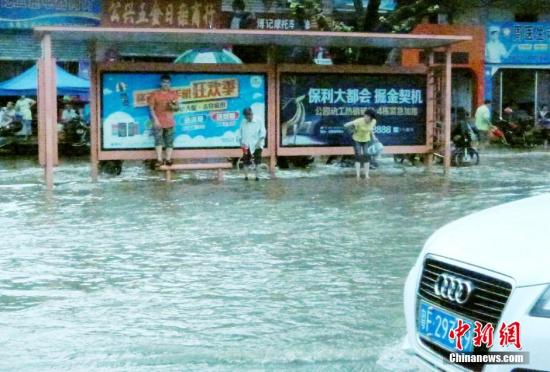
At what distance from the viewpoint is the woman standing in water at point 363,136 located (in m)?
16.6

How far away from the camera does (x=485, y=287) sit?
3.80 m

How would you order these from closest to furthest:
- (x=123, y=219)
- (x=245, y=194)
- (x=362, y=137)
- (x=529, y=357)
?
(x=529, y=357)
(x=123, y=219)
(x=245, y=194)
(x=362, y=137)

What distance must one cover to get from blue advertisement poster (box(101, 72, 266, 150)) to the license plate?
40.6 feet

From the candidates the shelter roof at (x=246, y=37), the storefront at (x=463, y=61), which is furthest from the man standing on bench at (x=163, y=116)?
the storefront at (x=463, y=61)

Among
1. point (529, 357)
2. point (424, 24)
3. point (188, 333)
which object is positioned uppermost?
point (424, 24)

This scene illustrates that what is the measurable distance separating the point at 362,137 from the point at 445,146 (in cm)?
198

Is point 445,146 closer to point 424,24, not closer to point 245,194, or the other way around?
point 245,194

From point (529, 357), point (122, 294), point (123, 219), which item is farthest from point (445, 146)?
point (529, 357)

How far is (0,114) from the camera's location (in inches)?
931

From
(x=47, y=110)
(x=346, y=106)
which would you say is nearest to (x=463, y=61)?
(x=346, y=106)

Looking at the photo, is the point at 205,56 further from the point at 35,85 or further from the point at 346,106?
the point at 35,85

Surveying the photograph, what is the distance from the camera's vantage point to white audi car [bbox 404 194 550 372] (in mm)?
3570

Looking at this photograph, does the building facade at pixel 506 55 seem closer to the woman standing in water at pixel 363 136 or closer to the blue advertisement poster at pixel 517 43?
the blue advertisement poster at pixel 517 43

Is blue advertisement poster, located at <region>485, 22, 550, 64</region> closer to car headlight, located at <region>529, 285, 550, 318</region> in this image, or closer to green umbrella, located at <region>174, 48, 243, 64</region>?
green umbrella, located at <region>174, 48, 243, 64</region>
